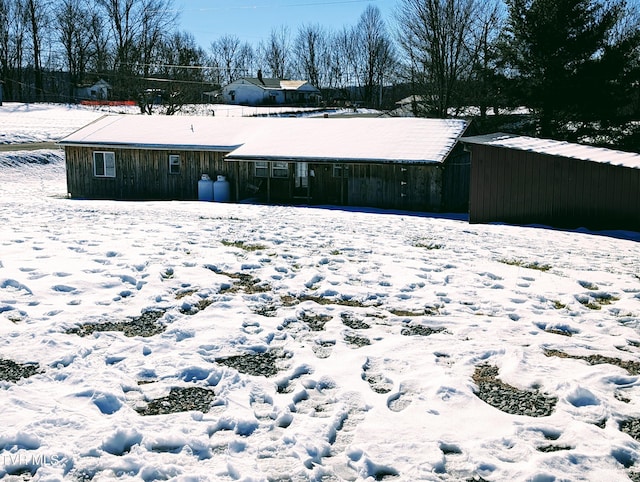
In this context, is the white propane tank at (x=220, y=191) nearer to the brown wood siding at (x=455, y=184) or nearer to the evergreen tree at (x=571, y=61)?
the brown wood siding at (x=455, y=184)

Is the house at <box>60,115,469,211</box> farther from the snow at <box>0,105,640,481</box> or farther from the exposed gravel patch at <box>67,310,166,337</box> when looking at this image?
the exposed gravel patch at <box>67,310,166,337</box>

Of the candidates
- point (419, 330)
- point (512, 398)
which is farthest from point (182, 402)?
point (419, 330)

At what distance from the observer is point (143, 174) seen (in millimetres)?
29500

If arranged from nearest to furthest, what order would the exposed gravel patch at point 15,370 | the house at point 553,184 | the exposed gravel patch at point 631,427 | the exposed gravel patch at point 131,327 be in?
the exposed gravel patch at point 631,427 → the exposed gravel patch at point 15,370 → the exposed gravel patch at point 131,327 → the house at point 553,184

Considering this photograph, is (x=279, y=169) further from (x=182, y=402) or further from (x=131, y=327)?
(x=182, y=402)

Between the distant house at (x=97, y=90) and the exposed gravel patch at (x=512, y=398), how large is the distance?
76956 millimetres

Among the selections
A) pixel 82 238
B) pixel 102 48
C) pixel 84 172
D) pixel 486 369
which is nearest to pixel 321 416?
pixel 486 369

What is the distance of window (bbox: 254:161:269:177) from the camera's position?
27.7m

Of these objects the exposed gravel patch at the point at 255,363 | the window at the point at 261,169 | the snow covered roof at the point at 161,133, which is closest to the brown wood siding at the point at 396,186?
the window at the point at 261,169

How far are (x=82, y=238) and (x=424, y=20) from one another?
109 ft

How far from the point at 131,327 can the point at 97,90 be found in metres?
78.8

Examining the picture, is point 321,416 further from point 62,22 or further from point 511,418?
point 62,22

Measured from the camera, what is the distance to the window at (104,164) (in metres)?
29.9

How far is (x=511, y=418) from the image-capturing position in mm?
4984
